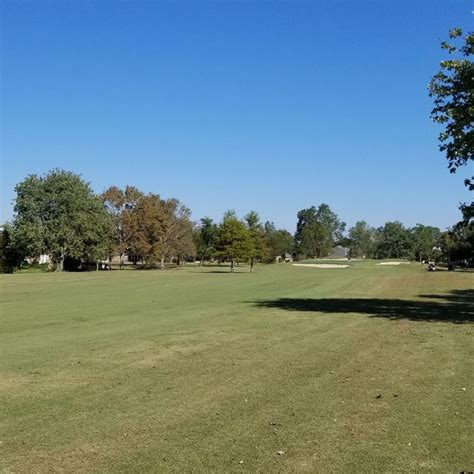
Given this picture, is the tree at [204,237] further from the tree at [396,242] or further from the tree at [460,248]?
the tree at [396,242]

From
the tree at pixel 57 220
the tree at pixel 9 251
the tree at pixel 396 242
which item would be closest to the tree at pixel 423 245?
the tree at pixel 396 242

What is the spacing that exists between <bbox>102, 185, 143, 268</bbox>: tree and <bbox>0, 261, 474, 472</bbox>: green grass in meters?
84.6

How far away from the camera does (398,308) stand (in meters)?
24.8

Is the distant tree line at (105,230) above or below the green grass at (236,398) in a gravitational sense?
above

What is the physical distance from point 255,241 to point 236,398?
7855cm

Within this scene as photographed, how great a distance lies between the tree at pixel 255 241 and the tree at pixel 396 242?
3636 inches

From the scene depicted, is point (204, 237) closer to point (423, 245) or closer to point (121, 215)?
point (121, 215)

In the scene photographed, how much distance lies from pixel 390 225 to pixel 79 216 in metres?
130

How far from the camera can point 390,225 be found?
625 feet

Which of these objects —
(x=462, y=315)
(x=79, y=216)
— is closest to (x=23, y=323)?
(x=462, y=315)

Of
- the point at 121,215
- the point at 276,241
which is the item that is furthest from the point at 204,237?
the point at 121,215

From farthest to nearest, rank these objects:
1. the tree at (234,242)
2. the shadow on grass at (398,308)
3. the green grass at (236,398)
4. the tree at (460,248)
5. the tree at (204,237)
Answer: the tree at (204,237), the tree at (460,248), the tree at (234,242), the shadow on grass at (398,308), the green grass at (236,398)

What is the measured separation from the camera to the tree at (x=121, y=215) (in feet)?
331

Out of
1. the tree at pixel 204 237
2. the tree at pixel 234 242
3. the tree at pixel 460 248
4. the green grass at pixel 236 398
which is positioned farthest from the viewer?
the tree at pixel 204 237
